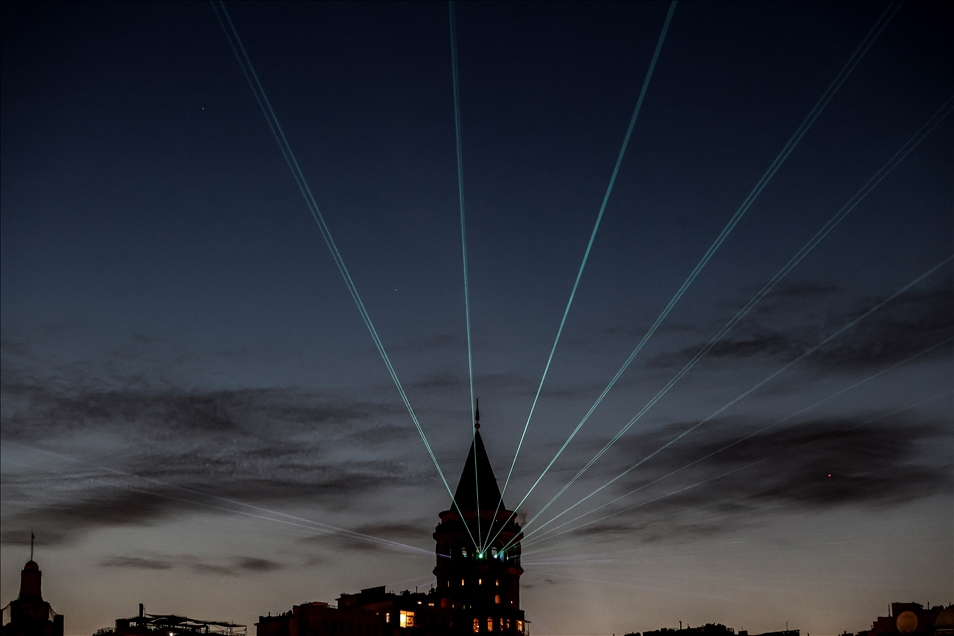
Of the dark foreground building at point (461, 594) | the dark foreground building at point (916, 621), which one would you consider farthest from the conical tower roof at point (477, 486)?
the dark foreground building at point (916, 621)

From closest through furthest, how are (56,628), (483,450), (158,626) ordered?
(158,626)
(56,628)
(483,450)

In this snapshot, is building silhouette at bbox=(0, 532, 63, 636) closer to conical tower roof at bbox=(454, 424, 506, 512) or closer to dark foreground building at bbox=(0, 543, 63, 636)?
dark foreground building at bbox=(0, 543, 63, 636)

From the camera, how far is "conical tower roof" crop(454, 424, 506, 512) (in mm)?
144500

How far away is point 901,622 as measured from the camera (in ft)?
380

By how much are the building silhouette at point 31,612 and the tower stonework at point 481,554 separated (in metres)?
42.6

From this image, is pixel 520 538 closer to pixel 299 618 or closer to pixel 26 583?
pixel 299 618

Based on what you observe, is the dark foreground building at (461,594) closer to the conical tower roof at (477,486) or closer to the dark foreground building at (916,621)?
the conical tower roof at (477,486)

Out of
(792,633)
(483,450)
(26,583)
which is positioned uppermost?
(483,450)

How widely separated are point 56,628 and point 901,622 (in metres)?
88.5

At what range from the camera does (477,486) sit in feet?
479

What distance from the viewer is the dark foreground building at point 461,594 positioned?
112625 millimetres

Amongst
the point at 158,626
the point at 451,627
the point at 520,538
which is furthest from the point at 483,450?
the point at 158,626

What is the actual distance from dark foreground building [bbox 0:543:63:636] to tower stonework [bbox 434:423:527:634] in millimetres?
42697

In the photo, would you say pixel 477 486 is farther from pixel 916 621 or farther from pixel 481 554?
pixel 916 621
